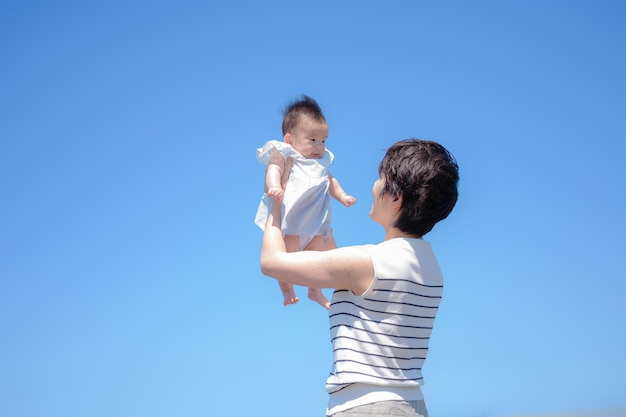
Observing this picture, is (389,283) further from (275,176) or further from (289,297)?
(289,297)

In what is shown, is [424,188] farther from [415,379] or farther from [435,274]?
[415,379]

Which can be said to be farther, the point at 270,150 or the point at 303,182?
the point at 270,150

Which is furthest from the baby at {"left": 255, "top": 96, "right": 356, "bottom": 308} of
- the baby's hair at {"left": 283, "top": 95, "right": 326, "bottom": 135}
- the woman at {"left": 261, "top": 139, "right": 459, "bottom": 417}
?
the woman at {"left": 261, "top": 139, "right": 459, "bottom": 417}

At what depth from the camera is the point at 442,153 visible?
11.4 feet

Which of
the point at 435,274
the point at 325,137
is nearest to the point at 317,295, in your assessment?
the point at 325,137

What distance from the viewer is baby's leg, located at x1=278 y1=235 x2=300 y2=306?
4.56 m

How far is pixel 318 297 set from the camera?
4699 millimetres

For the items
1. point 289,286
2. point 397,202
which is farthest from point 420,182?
point 289,286

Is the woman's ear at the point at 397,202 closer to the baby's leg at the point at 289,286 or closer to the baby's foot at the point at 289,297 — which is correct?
the baby's leg at the point at 289,286

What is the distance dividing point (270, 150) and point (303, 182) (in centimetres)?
31

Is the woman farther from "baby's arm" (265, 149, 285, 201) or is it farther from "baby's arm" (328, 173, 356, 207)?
"baby's arm" (328, 173, 356, 207)

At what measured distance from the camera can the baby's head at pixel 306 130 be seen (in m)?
4.75

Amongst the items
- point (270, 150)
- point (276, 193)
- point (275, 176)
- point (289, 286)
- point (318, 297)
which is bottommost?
point (318, 297)

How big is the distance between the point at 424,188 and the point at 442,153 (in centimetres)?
24
